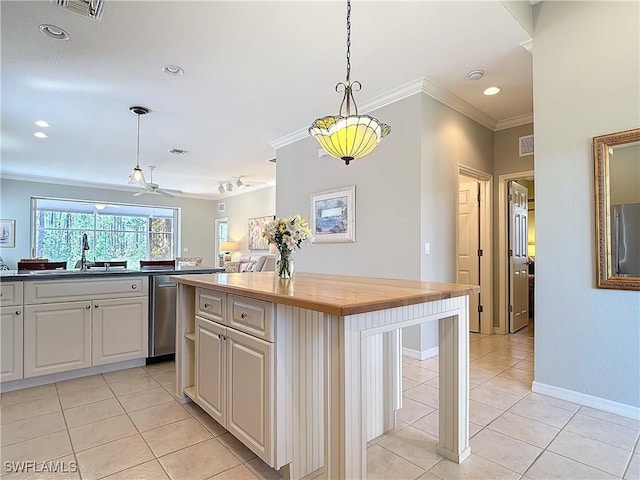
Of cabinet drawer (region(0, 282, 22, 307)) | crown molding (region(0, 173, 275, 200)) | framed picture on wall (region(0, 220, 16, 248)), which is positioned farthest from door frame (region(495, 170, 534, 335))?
framed picture on wall (region(0, 220, 16, 248))

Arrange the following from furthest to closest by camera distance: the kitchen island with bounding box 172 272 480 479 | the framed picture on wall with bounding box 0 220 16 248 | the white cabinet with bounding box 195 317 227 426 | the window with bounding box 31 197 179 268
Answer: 1. the window with bounding box 31 197 179 268
2. the framed picture on wall with bounding box 0 220 16 248
3. the white cabinet with bounding box 195 317 227 426
4. the kitchen island with bounding box 172 272 480 479

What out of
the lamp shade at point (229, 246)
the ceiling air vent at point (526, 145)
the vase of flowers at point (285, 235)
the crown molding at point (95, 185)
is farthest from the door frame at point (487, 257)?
the lamp shade at point (229, 246)

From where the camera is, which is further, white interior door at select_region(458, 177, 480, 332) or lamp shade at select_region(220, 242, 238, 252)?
lamp shade at select_region(220, 242, 238, 252)

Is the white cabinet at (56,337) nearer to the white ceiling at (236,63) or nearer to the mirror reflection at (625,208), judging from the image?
the white ceiling at (236,63)

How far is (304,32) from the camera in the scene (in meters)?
2.59

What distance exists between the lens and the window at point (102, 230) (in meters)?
7.97

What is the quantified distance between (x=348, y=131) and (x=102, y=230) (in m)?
8.80

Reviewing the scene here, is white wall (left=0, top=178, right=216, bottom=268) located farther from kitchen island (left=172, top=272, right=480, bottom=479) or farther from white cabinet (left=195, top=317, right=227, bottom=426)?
kitchen island (left=172, top=272, right=480, bottom=479)

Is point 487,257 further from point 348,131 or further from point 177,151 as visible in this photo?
point 177,151

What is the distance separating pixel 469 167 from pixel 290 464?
354 cm

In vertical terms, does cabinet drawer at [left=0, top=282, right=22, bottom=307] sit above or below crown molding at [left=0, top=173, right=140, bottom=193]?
below

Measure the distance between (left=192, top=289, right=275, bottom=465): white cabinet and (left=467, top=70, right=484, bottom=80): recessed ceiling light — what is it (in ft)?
9.60

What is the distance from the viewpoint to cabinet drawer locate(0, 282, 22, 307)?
8.22 feet

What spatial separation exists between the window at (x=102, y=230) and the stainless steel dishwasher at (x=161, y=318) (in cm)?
635
